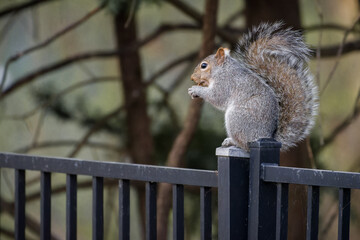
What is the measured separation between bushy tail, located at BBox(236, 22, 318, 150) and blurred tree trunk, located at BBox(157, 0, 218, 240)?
1.31m

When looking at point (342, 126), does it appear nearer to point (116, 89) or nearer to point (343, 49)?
point (343, 49)

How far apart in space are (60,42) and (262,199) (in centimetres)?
261

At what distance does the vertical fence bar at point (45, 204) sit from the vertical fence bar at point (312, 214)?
2.20 ft

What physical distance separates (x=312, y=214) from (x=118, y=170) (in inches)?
18.2

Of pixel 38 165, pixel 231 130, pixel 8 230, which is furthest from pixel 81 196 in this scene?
pixel 231 130

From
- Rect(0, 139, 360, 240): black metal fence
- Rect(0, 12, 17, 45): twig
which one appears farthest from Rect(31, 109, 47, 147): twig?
Rect(0, 139, 360, 240): black metal fence

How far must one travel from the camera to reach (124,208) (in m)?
1.41

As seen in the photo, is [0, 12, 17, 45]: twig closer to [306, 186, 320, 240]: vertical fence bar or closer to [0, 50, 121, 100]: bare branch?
[0, 50, 121, 100]: bare branch

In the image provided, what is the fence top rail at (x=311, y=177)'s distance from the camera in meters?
1.07

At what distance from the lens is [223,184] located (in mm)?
1245

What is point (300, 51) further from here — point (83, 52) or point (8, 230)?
point (8, 230)

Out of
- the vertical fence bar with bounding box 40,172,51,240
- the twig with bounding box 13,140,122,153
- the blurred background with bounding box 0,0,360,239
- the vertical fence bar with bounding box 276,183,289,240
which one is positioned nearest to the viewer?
the vertical fence bar with bounding box 276,183,289,240

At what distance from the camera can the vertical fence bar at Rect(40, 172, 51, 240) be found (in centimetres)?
154

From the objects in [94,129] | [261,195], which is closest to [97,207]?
[261,195]
